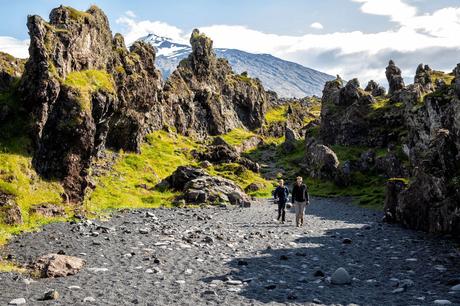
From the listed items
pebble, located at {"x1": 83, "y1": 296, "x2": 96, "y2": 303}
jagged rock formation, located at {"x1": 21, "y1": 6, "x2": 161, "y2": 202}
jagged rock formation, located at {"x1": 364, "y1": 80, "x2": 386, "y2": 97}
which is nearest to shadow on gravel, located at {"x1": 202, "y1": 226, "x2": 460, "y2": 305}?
pebble, located at {"x1": 83, "y1": 296, "x2": 96, "y2": 303}

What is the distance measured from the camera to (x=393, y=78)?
131125 millimetres

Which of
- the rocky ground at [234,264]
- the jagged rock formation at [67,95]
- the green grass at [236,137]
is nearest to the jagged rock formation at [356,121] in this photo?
the green grass at [236,137]

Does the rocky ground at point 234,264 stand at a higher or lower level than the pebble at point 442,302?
lower

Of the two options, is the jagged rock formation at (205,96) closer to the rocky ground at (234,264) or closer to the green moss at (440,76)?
the green moss at (440,76)

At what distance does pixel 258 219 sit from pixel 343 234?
10.3 metres

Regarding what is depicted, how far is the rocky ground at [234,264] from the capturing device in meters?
15.5

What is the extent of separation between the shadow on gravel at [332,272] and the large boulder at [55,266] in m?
5.96

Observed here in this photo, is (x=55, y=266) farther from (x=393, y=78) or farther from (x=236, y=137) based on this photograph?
(x=236, y=137)

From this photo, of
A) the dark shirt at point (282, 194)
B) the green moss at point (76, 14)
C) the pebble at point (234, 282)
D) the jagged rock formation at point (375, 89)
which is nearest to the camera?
the pebble at point (234, 282)

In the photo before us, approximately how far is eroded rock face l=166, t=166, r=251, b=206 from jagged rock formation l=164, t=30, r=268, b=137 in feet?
221

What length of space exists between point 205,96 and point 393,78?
6785cm

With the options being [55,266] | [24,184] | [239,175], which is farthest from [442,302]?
[239,175]

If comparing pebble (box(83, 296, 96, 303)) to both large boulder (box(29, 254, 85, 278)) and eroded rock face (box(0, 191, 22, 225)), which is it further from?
eroded rock face (box(0, 191, 22, 225))

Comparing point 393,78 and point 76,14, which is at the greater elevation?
point 393,78
